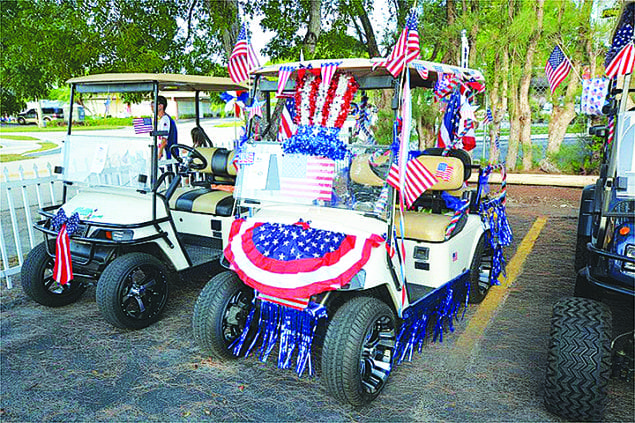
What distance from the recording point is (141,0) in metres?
7.86

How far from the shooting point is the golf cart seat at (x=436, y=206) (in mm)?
3975

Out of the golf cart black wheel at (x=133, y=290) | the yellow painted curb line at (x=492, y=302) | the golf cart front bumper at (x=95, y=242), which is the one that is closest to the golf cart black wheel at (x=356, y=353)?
the yellow painted curb line at (x=492, y=302)

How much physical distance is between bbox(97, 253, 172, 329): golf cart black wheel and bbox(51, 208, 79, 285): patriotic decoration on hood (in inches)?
13.5

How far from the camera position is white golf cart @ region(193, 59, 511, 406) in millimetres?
3129

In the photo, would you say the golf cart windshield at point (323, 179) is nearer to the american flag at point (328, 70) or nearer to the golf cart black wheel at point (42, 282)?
the american flag at point (328, 70)

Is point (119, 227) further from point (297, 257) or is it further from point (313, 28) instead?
point (313, 28)

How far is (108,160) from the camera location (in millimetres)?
4730

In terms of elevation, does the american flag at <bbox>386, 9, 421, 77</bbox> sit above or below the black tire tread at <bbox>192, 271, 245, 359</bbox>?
above

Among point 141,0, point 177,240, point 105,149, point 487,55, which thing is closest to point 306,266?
point 177,240

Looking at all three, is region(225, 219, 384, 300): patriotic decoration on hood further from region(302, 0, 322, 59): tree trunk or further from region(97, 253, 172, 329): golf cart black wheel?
region(302, 0, 322, 59): tree trunk

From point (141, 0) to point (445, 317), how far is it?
6.67m

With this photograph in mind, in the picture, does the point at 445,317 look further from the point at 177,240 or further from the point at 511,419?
the point at 177,240

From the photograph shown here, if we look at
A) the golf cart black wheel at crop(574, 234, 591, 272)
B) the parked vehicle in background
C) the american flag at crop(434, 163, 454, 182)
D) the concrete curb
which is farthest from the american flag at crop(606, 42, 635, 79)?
the concrete curb

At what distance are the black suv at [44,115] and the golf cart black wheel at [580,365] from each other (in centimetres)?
4323
